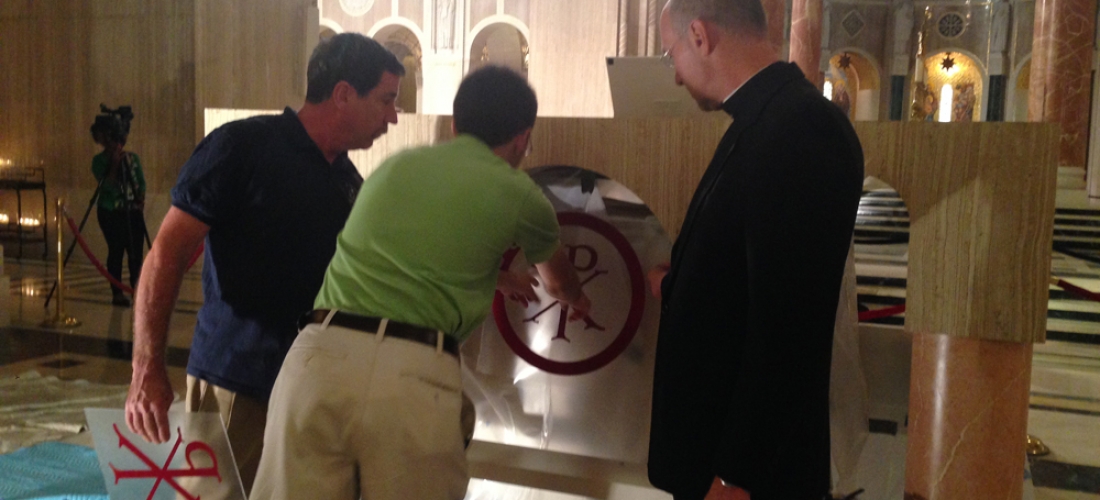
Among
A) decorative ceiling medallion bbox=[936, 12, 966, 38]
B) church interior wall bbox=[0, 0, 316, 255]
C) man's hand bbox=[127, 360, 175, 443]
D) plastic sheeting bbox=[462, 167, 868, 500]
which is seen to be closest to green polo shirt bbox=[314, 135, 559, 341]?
man's hand bbox=[127, 360, 175, 443]

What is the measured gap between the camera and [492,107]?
1938 millimetres

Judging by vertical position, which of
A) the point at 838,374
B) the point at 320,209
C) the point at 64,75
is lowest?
the point at 838,374

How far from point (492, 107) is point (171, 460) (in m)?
1.21

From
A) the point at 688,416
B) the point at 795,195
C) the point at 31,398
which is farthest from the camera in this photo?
the point at 31,398

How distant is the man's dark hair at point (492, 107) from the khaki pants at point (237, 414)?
0.93 meters

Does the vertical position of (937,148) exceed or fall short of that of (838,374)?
it exceeds it

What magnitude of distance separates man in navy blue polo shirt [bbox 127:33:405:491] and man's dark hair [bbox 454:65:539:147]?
0.33 m

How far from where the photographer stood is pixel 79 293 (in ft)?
27.7

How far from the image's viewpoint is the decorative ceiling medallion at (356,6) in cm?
1578

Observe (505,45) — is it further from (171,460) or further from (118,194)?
(171,460)

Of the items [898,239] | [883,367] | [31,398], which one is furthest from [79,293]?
[898,239]

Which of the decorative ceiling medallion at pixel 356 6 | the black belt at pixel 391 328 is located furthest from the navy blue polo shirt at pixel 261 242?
the decorative ceiling medallion at pixel 356 6

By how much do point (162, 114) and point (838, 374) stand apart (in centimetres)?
1014

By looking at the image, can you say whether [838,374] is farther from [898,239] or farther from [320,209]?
[898,239]
